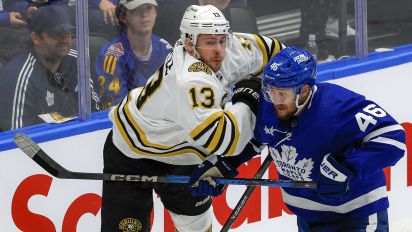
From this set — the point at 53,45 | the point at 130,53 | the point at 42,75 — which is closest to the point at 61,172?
the point at 42,75

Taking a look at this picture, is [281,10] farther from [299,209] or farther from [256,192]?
[299,209]

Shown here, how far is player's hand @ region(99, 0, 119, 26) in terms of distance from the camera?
4848 mm

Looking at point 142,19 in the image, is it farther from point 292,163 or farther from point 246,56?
point 292,163

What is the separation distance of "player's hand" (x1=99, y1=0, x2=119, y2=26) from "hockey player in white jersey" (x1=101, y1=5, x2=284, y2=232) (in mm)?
428

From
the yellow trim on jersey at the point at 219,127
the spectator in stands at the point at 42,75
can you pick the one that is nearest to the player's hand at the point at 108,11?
the spectator in stands at the point at 42,75

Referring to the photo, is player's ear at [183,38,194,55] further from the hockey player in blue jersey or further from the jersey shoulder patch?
the jersey shoulder patch

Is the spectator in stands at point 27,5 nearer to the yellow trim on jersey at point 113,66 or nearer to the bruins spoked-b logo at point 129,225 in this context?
the yellow trim on jersey at point 113,66

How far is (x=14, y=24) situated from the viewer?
4613mm

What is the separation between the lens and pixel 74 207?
191 inches

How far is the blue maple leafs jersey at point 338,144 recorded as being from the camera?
3.78 meters

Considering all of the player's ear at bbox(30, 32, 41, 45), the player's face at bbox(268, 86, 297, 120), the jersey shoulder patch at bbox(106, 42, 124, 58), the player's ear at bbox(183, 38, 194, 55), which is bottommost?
the jersey shoulder patch at bbox(106, 42, 124, 58)

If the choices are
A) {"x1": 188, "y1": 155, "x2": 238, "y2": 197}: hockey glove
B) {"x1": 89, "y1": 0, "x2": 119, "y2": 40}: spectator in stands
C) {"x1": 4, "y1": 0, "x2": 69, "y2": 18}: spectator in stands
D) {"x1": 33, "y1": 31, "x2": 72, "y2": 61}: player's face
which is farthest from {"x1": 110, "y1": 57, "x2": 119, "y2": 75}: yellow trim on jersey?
{"x1": 188, "y1": 155, "x2": 238, "y2": 197}: hockey glove

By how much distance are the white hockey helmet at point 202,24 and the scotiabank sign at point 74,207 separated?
0.86 meters

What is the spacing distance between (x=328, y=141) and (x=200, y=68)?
0.58 meters
